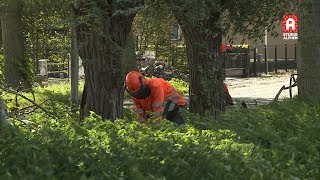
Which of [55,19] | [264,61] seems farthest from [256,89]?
[55,19]

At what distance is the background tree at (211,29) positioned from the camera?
8406 mm

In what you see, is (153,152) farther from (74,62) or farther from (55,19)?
(74,62)

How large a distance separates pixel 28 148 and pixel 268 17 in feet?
19.5

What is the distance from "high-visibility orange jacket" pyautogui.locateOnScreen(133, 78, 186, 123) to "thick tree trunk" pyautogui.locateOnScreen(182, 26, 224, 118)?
4.19 feet

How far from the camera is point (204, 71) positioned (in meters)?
10.5

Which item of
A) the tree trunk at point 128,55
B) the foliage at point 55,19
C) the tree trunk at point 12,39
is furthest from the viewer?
the tree trunk at point 12,39

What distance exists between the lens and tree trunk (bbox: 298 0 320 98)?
11523mm

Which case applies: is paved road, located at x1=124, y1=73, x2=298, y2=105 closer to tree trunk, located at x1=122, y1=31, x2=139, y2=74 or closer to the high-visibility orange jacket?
tree trunk, located at x1=122, y1=31, x2=139, y2=74

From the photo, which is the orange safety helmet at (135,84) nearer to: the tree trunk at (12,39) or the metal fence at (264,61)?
the tree trunk at (12,39)

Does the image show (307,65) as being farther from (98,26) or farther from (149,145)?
(149,145)

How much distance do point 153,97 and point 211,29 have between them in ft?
5.73

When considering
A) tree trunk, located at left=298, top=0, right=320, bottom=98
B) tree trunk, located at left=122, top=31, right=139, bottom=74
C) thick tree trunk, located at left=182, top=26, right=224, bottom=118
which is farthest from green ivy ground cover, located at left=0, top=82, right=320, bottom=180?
tree trunk, located at left=298, top=0, right=320, bottom=98

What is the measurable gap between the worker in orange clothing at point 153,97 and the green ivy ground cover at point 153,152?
156 centimetres

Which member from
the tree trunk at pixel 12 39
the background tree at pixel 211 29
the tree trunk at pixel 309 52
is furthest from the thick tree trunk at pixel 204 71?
the tree trunk at pixel 12 39
